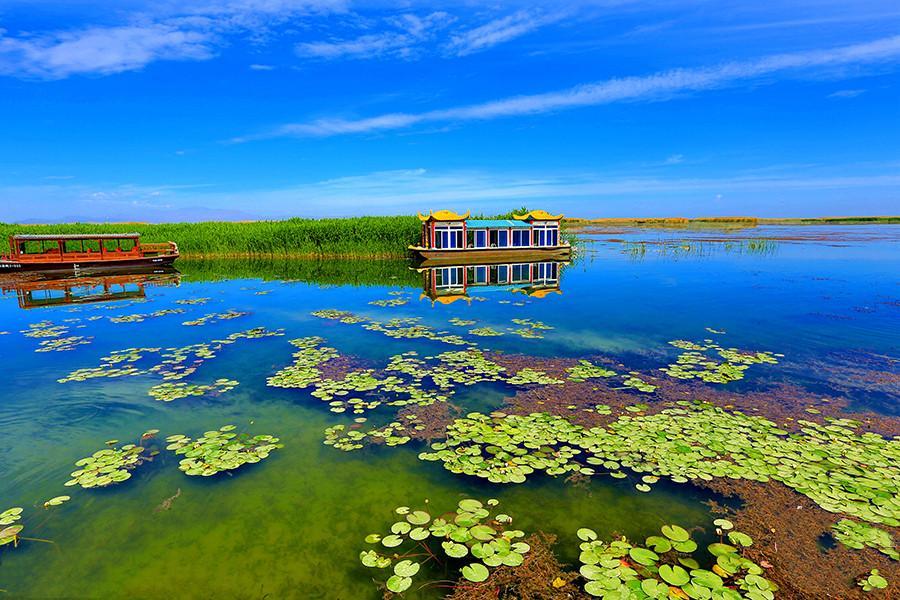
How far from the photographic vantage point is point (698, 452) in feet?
18.7

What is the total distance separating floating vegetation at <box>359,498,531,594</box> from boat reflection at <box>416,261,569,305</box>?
40.3 feet

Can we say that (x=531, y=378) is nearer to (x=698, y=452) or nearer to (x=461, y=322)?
(x=698, y=452)

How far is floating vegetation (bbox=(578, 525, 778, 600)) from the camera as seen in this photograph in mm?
3562

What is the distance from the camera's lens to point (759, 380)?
8.19 metres

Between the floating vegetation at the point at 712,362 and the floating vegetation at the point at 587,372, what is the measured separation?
45.4 inches

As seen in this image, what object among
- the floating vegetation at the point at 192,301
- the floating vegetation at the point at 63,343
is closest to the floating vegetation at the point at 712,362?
the floating vegetation at the point at 63,343

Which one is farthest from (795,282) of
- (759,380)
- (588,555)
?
(588,555)

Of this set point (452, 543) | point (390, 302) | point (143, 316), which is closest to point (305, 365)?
point (452, 543)

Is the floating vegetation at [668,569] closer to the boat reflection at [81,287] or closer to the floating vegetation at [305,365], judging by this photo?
the floating vegetation at [305,365]

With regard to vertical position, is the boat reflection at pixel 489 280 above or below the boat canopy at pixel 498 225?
below

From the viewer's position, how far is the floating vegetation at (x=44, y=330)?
39.7 ft

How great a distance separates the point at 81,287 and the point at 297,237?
16586mm

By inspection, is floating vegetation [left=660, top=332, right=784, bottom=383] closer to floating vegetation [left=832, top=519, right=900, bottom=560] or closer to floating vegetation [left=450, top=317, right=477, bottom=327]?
floating vegetation [left=832, top=519, right=900, bottom=560]

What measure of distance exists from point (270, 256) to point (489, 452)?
35.4 m
